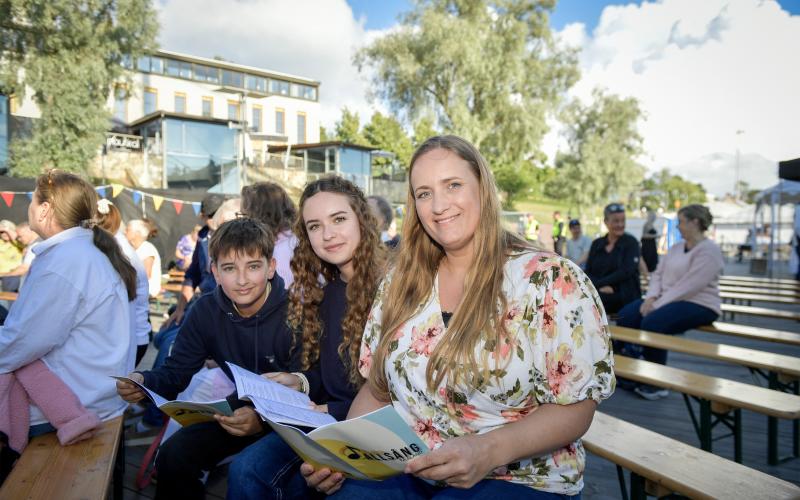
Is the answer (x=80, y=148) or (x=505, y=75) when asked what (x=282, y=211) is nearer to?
(x=80, y=148)

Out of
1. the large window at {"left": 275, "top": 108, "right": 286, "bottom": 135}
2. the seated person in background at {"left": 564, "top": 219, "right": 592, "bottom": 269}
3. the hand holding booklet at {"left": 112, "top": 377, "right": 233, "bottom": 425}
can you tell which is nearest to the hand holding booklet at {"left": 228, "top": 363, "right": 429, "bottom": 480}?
the hand holding booklet at {"left": 112, "top": 377, "right": 233, "bottom": 425}

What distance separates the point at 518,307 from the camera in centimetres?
167

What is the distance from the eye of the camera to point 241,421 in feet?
6.50

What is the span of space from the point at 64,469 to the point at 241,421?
73 centimetres

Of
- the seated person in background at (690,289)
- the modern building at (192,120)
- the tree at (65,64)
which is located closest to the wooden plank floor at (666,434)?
the seated person in background at (690,289)

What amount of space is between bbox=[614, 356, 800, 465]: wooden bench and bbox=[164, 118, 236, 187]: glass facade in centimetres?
2324

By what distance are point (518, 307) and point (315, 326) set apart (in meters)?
1.05

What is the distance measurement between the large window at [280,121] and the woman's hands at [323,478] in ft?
143

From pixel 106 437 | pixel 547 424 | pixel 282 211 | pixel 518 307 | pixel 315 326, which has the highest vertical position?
pixel 282 211

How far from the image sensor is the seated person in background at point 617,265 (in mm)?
5902

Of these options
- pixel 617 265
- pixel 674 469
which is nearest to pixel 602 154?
pixel 617 265

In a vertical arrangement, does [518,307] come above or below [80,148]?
A: below

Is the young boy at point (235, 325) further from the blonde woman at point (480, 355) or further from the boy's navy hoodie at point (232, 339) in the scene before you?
the blonde woman at point (480, 355)

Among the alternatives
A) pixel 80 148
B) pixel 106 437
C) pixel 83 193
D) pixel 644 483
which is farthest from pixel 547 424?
pixel 80 148
